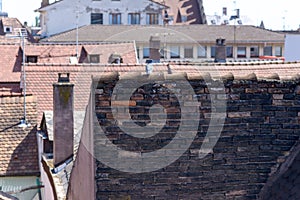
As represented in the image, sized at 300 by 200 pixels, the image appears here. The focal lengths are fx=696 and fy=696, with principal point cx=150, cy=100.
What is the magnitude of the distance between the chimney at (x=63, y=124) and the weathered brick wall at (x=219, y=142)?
5800 mm

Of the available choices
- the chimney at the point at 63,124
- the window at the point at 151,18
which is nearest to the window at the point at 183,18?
the window at the point at 151,18

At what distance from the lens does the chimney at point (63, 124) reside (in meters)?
12.5

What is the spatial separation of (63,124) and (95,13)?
134ft

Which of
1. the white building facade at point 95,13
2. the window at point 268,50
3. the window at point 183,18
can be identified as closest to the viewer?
the window at point 268,50

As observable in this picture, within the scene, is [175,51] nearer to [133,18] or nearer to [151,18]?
[151,18]

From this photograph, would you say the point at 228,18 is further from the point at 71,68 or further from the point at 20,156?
the point at 20,156

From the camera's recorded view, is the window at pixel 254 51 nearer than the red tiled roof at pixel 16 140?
No

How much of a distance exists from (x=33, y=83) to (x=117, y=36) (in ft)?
87.2

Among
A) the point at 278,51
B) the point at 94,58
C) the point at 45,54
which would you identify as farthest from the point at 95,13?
the point at 94,58

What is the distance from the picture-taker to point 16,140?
53.0 feet

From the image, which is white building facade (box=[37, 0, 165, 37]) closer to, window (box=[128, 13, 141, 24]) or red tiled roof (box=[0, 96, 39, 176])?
window (box=[128, 13, 141, 24])

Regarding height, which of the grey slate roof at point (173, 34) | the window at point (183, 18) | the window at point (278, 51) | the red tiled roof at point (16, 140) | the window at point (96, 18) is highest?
the window at point (183, 18)

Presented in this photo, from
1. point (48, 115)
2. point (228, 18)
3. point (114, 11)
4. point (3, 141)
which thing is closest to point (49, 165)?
point (48, 115)

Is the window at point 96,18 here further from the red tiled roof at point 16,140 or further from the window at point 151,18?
the red tiled roof at point 16,140
